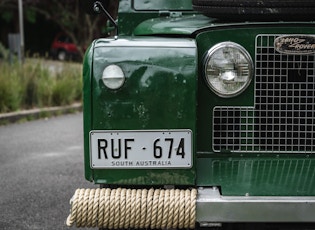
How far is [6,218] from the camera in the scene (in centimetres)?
524

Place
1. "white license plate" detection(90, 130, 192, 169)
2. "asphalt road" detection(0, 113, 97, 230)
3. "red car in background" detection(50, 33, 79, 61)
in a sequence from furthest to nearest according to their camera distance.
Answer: "red car in background" detection(50, 33, 79, 61), "asphalt road" detection(0, 113, 97, 230), "white license plate" detection(90, 130, 192, 169)

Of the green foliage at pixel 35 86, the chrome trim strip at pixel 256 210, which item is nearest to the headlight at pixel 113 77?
the chrome trim strip at pixel 256 210

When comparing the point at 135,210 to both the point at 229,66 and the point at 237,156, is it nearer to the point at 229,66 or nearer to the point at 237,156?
the point at 237,156

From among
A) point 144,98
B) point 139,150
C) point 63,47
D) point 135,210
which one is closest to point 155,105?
point 144,98

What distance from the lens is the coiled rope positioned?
3025mm

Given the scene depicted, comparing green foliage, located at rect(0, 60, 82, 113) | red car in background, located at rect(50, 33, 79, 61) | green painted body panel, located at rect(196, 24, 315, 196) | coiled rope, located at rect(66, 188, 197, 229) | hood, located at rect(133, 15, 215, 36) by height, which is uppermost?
hood, located at rect(133, 15, 215, 36)

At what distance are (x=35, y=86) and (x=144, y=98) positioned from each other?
31.6 feet

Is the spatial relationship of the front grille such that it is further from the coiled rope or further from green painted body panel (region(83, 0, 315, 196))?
the coiled rope

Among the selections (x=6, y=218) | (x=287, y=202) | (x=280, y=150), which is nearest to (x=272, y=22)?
(x=280, y=150)

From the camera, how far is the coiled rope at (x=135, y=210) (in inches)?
119

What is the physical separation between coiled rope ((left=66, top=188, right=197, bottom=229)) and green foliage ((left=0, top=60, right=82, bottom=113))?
8763 millimetres

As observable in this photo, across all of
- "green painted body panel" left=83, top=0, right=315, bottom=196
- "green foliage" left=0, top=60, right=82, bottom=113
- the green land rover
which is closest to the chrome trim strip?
the green land rover

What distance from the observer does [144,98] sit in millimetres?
3225

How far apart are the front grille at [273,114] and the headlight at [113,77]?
21.6 inches
